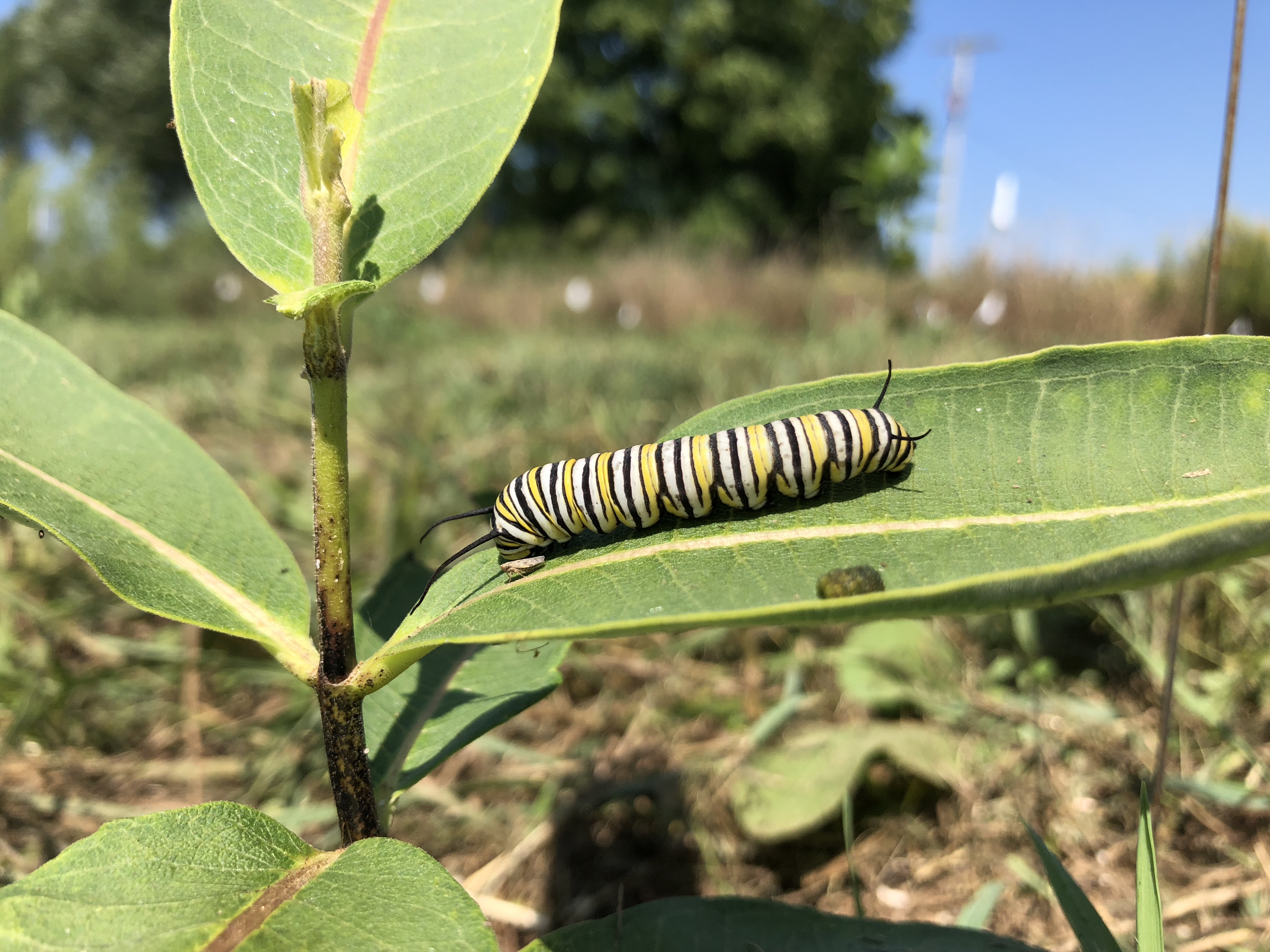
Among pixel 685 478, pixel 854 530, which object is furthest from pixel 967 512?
pixel 685 478

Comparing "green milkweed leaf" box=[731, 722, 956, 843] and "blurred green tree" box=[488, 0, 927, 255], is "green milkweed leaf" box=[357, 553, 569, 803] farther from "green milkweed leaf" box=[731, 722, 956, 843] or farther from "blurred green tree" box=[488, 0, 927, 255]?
"blurred green tree" box=[488, 0, 927, 255]

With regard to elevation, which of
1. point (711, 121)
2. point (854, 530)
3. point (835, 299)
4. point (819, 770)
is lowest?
point (819, 770)

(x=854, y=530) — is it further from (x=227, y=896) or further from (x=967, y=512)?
(x=227, y=896)

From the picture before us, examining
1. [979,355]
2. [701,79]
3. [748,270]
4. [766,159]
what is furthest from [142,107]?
[979,355]

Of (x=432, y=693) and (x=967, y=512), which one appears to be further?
(x=432, y=693)

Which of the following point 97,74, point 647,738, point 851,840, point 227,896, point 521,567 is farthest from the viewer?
point 97,74

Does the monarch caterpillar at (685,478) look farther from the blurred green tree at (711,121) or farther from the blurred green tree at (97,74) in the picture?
the blurred green tree at (97,74)
